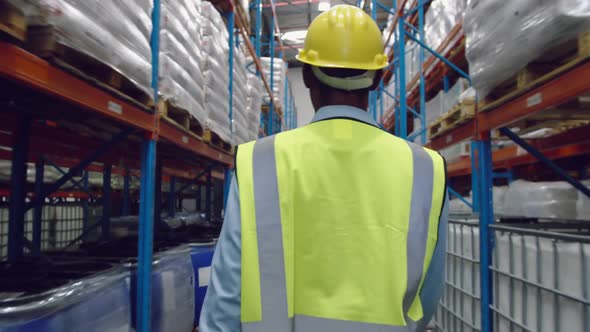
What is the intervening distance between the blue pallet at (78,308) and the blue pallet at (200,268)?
1.15 metres

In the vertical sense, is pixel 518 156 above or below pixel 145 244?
above

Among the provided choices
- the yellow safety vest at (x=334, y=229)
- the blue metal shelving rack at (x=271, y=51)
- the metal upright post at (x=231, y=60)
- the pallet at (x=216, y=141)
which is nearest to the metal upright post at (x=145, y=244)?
the pallet at (x=216, y=141)

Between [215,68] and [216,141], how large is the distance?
100 centimetres

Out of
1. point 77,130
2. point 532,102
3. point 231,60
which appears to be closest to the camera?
point 532,102

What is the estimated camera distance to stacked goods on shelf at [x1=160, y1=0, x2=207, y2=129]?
3.19 meters

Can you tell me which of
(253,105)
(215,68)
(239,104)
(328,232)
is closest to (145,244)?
(328,232)

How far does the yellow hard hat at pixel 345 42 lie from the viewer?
4.64 ft

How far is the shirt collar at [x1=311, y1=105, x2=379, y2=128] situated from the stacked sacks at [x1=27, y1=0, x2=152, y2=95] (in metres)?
1.19

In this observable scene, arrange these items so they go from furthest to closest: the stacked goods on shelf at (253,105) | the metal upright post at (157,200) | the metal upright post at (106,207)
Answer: the stacked goods on shelf at (253,105)
the metal upright post at (157,200)
the metal upright post at (106,207)

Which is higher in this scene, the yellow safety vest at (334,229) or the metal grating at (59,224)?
the yellow safety vest at (334,229)

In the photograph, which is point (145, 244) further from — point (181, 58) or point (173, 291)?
point (181, 58)

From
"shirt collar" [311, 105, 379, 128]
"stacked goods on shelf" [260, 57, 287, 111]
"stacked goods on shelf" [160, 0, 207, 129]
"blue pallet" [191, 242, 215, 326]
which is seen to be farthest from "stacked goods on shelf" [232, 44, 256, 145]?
"stacked goods on shelf" [260, 57, 287, 111]

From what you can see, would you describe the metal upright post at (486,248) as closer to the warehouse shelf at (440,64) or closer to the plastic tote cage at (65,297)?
the plastic tote cage at (65,297)

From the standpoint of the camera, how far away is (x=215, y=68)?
14.6 feet
